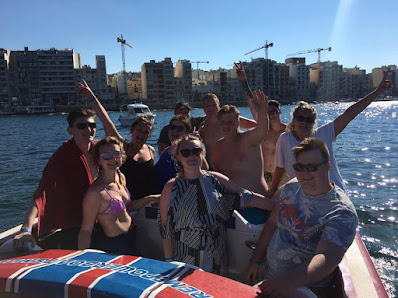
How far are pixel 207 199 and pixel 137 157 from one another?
154cm

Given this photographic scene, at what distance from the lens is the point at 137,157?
3.85 meters

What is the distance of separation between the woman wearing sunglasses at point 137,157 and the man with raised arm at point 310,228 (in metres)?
1.69

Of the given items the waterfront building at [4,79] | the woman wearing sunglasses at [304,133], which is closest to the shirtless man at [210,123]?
the woman wearing sunglasses at [304,133]

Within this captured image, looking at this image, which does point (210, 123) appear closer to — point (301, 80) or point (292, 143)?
point (292, 143)

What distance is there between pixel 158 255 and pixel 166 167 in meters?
0.84

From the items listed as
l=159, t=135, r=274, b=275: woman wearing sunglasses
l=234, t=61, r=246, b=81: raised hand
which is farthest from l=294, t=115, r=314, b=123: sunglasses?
l=234, t=61, r=246, b=81: raised hand

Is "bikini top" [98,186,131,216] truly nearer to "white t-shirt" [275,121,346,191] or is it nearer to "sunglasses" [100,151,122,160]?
"sunglasses" [100,151,122,160]

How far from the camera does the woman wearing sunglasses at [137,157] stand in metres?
3.64

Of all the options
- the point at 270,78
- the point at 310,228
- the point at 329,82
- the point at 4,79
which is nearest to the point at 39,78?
the point at 4,79

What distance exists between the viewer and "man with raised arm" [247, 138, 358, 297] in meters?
1.89

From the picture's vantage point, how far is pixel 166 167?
349cm

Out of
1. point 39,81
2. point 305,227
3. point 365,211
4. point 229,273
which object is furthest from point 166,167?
point 39,81

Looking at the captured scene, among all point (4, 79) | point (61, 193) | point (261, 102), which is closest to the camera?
point (61, 193)

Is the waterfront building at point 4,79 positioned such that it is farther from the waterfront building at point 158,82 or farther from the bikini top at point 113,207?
the bikini top at point 113,207
